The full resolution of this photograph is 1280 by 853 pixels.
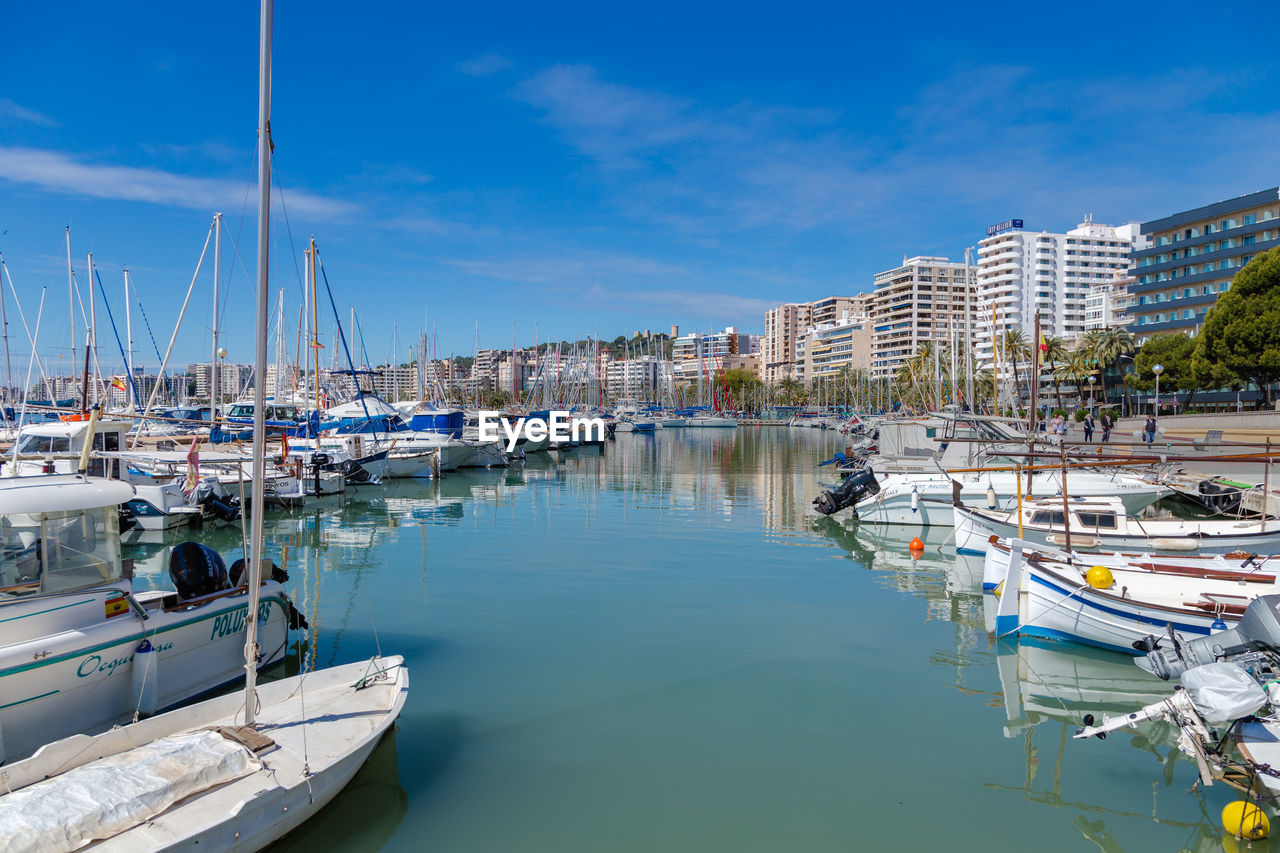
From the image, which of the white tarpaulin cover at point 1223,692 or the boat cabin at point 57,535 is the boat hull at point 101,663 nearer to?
Result: the boat cabin at point 57,535

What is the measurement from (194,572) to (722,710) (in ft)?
26.8

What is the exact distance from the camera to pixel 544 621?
16.0 metres

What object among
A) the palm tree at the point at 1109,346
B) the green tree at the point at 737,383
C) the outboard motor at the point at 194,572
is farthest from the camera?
the green tree at the point at 737,383

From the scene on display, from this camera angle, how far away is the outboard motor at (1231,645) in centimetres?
1035

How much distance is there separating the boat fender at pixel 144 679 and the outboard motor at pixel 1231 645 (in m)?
13.3

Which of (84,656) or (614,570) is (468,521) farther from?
(84,656)

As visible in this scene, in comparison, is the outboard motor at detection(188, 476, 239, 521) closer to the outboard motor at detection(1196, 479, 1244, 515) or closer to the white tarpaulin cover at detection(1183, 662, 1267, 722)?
the white tarpaulin cover at detection(1183, 662, 1267, 722)

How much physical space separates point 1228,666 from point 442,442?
4599cm

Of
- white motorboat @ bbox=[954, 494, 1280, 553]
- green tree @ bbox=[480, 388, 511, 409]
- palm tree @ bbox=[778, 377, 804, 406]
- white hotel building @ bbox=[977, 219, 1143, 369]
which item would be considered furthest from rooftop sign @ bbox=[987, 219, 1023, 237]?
white motorboat @ bbox=[954, 494, 1280, 553]

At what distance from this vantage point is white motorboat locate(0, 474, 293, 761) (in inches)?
344

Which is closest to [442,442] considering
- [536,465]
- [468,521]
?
[536,465]

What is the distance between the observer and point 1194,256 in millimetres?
81062

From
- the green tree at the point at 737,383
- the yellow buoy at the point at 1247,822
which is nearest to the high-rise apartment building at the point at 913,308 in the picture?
the green tree at the point at 737,383

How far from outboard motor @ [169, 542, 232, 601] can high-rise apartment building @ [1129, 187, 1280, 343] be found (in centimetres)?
8692
